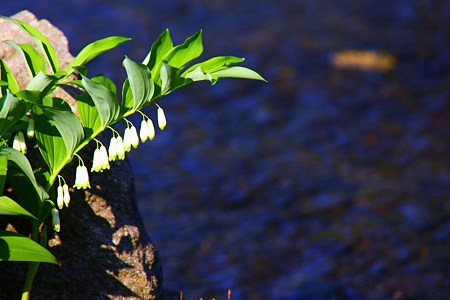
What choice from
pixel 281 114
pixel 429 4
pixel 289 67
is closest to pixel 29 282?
pixel 281 114

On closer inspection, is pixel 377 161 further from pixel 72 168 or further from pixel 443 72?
pixel 72 168

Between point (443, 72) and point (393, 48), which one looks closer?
point (443, 72)

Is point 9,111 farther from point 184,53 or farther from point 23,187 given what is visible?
point 184,53

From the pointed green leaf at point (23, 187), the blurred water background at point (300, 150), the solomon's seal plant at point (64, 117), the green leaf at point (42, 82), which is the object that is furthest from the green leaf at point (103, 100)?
the blurred water background at point (300, 150)

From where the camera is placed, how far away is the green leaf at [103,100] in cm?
241

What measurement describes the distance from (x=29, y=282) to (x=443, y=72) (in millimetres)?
6672

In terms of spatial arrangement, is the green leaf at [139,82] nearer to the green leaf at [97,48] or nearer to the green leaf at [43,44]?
the green leaf at [97,48]

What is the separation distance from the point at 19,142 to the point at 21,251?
40 cm

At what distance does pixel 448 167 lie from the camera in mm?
6793

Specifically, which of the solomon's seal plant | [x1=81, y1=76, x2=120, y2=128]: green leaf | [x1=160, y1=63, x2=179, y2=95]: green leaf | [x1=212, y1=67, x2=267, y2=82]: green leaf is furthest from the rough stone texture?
[x1=212, y1=67, x2=267, y2=82]: green leaf

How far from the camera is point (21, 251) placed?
2373 mm

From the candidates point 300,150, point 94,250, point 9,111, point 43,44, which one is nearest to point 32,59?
point 43,44

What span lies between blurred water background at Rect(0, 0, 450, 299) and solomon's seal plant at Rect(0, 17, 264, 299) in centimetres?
165

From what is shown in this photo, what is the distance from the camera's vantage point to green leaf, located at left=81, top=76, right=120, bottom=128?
2406 mm
